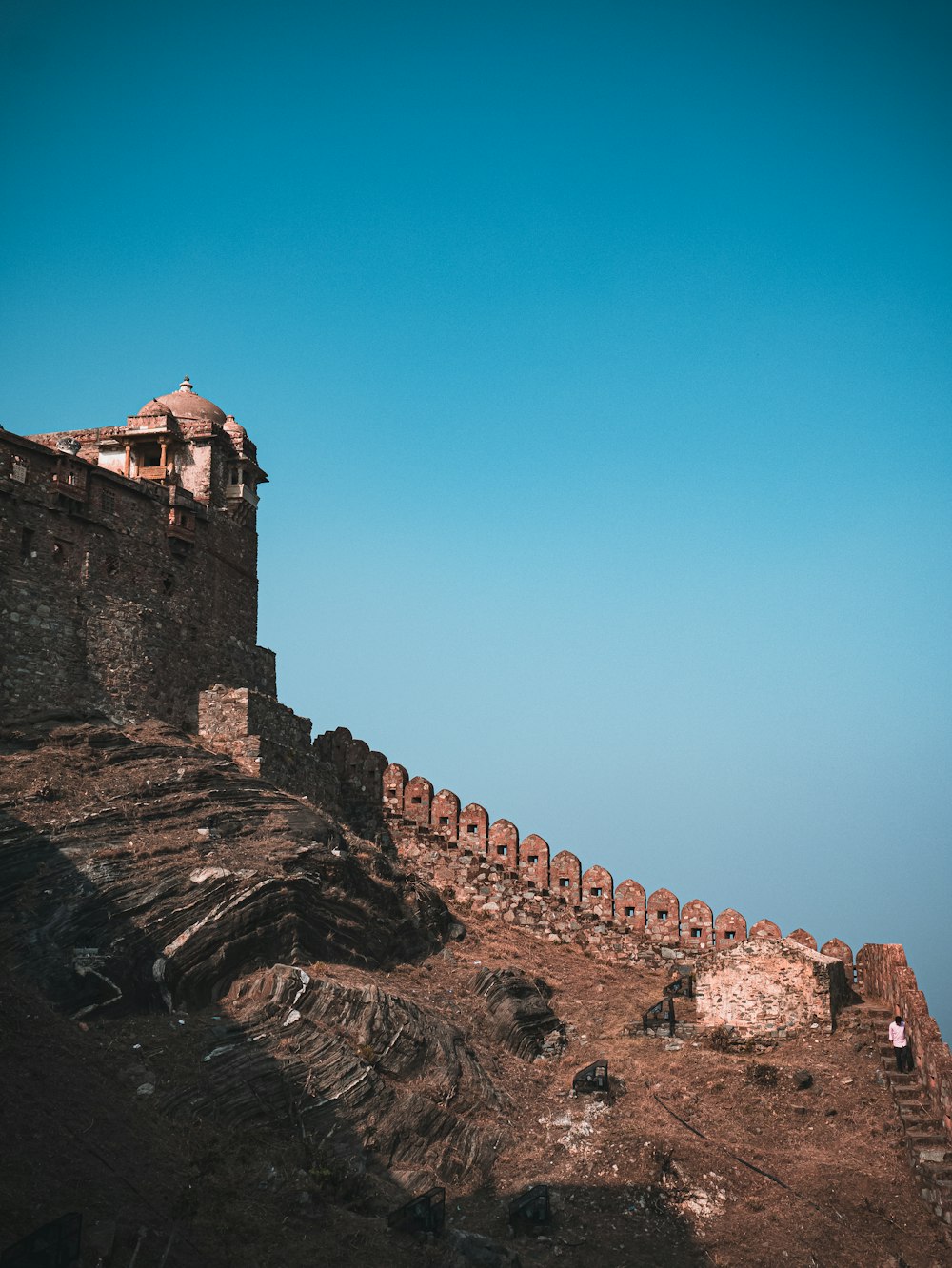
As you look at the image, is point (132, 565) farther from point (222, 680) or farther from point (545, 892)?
point (545, 892)

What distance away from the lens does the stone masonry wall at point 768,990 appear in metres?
26.9

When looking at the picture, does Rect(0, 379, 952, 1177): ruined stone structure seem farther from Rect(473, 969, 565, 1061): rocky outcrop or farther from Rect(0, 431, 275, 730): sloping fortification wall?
Rect(473, 969, 565, 1061): rocky outcrop

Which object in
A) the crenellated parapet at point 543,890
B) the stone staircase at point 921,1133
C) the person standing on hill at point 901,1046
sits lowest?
the stone staircase at point 921,1133

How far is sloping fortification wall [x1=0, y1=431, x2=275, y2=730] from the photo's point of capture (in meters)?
28.0

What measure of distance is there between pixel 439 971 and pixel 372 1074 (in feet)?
20.9

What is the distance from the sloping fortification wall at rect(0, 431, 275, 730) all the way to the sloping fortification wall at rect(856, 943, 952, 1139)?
56.8ft

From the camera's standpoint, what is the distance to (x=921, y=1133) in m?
22.9

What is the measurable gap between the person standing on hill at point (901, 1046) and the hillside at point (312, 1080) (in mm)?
518

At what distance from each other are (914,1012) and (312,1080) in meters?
13.2

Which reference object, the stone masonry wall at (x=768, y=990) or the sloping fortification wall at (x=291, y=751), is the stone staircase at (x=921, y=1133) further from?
the sloping fortification wall at (x=291, y=751)

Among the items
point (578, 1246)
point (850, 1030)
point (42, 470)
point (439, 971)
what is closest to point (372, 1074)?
point (578, 1246)

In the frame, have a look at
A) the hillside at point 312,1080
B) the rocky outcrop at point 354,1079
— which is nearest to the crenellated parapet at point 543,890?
the hillside at point 312,1080

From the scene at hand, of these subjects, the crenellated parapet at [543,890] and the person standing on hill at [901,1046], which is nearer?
the person standing on hill at [901,1046]

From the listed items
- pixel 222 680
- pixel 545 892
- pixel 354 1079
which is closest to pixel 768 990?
pixel 545 892
